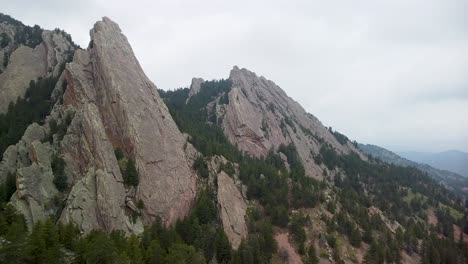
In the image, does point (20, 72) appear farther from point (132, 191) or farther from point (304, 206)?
point (304, 206)

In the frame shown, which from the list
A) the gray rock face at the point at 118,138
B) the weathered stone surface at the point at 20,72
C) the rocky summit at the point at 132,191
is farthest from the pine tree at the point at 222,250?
the weathered stone surface at the point at 20,72

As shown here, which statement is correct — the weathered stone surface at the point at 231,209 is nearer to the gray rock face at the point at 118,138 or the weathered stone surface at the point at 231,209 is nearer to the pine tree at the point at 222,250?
the pine tree at the point at 222,250

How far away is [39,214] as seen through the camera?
72.8 m

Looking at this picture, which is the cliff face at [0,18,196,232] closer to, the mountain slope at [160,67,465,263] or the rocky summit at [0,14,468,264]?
the rocky summit at [0,14,468,264]

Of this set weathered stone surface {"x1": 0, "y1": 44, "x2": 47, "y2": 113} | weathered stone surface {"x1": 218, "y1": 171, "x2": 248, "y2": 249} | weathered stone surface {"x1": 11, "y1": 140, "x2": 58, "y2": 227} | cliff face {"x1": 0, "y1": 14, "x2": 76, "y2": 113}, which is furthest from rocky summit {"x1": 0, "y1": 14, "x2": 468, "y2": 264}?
cliff face {"x1": 0, "y1": 14, "x2": 76, "y2": 113}

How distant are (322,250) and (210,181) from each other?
36018mm

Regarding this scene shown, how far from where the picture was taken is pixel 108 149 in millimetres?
87938

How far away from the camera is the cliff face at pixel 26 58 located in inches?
5012

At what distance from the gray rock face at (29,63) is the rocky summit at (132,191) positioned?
58cm

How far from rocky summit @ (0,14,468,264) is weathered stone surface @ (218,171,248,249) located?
372 millimetres

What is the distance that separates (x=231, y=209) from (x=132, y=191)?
2701cm

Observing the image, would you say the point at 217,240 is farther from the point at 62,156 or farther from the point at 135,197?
the point at 62,156

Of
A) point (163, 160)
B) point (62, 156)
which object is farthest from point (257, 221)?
point (62, 156)

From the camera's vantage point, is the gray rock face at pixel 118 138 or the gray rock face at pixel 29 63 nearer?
the gray rock face at pixel 118 138
